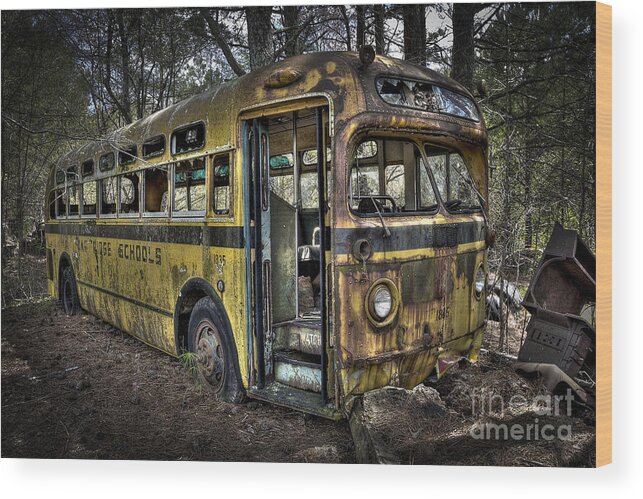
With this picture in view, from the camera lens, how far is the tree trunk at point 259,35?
432cm

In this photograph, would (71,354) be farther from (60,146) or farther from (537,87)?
(537,87)

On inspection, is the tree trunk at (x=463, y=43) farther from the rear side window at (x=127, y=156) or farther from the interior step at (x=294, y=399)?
the rear side window at (x=127, y=156)

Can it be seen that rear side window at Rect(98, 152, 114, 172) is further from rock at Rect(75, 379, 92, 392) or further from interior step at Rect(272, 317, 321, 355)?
interior step at Rect(272, 317, 321, 355)

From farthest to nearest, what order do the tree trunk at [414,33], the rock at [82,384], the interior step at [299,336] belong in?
the rock at [82,384] → the tree trunk at [414,33] → the interior step at [299,336]

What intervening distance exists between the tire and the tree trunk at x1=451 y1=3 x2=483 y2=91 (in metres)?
2.58

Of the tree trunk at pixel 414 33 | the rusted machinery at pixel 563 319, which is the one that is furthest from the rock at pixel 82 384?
the tree trunk at pixel 414 33

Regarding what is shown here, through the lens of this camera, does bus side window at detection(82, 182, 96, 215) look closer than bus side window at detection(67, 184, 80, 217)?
Yes

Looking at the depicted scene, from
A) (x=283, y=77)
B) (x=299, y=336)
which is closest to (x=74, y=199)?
(x=299, y=336)

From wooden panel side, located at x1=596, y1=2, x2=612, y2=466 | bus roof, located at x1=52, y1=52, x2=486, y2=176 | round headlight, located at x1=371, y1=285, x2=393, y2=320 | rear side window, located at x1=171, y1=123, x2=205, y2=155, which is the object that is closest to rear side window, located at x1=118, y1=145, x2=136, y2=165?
bus roof, located at x1=52, y1=52, x2=486, y2=176

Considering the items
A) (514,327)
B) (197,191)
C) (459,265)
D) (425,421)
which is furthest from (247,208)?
(514,327)

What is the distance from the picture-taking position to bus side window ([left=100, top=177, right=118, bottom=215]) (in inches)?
222

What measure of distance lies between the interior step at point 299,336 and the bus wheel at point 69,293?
295cm

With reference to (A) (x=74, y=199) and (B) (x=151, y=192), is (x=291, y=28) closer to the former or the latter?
(B) (x=151, y=192)

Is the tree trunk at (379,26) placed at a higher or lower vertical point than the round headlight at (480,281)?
higher
